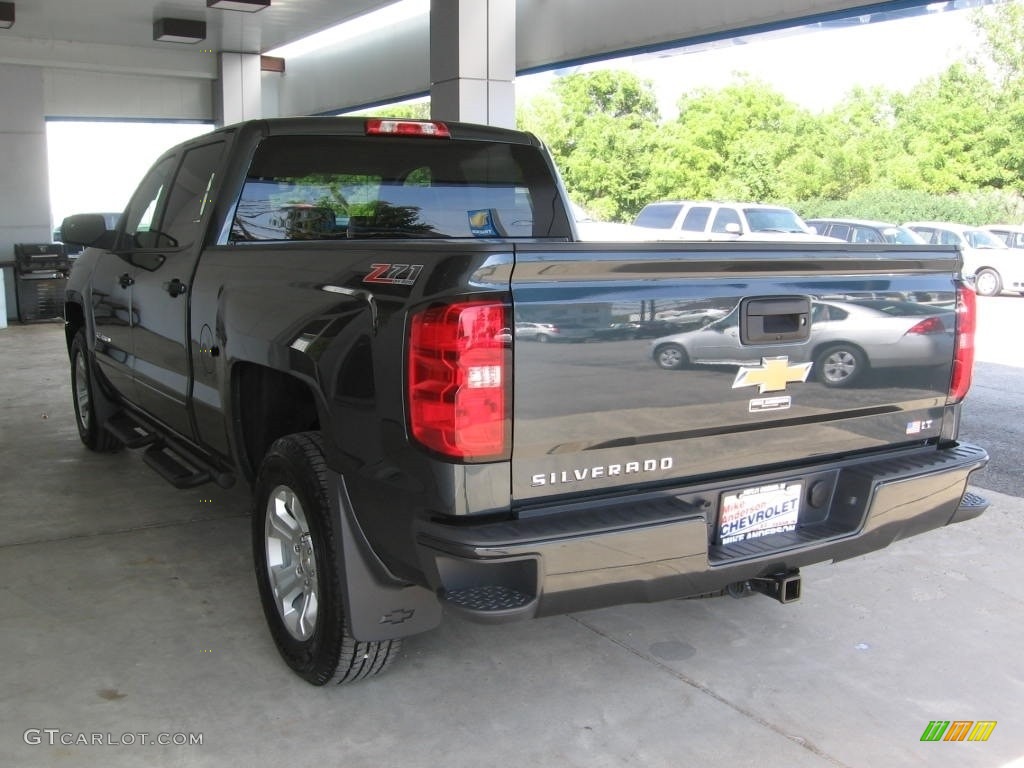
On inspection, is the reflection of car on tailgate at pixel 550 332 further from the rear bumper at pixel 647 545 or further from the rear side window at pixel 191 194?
the rear side window at pixel 191 194

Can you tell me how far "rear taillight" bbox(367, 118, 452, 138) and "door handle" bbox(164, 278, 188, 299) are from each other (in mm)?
1052

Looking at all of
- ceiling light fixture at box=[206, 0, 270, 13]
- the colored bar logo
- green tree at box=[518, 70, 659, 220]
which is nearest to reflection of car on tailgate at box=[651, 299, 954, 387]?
the colored bar logo

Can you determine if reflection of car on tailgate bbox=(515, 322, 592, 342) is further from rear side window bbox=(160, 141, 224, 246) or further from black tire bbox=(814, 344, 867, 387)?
rear side window bbox=(160, 141, 224, 246)

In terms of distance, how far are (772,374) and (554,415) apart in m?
0.75

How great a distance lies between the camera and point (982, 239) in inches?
837

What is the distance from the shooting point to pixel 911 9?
879 centimetres

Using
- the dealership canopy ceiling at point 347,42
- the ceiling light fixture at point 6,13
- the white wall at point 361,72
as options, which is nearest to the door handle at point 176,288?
the dealership canopy ceiling at point 347,42

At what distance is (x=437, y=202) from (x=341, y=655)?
86.1 inches

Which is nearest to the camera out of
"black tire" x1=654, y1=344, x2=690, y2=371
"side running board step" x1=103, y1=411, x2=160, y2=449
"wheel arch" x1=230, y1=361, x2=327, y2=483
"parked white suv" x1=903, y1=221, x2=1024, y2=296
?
"black tire" x1=654, y1=344, x2=690, y2=371

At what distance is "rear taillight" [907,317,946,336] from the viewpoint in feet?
10.4

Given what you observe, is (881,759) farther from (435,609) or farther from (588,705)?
(435,609)

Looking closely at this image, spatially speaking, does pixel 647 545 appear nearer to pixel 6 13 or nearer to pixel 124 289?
pixel 124 289

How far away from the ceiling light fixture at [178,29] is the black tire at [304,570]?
45.4ft
